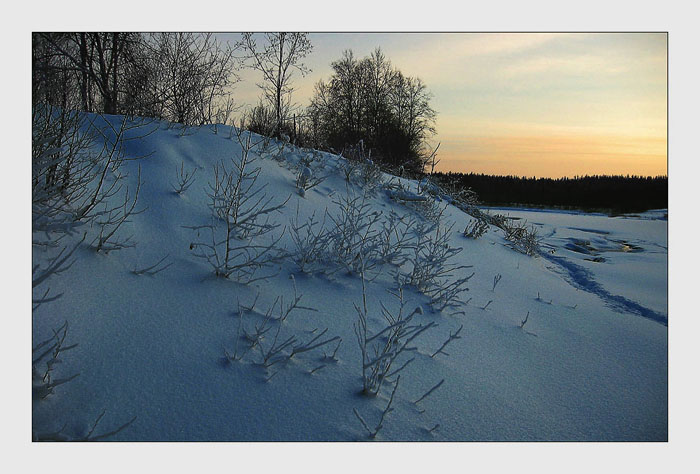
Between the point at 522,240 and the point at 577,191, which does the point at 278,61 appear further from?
the point at 522,240

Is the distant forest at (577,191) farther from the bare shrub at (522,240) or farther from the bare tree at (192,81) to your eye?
the bare tree at (192,81)

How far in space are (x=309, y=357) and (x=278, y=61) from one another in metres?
3.76

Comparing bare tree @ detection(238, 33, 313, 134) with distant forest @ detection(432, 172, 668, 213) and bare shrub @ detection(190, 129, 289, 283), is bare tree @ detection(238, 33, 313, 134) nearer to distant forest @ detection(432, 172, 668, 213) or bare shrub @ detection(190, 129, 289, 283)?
bare shrub @ detection(190, 129, 289, 283)

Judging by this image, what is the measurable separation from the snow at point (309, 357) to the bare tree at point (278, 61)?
143 cm

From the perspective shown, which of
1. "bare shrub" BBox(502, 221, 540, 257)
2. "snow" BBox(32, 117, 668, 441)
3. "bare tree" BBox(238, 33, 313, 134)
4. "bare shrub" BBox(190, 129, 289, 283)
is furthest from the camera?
"bare shrub" BBox(502, 221, 540, 257)

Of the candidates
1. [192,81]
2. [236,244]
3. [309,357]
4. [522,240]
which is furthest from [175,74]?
[522,240]

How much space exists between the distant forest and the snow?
0.26 m

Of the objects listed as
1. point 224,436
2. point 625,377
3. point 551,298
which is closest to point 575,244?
point 551,298

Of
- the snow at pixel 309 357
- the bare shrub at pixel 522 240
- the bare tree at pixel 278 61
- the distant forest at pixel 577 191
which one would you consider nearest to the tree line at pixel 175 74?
the bare tree at pixel 278 61

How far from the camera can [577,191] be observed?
4223 mm

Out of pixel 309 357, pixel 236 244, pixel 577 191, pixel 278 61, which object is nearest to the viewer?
pixel 309 357

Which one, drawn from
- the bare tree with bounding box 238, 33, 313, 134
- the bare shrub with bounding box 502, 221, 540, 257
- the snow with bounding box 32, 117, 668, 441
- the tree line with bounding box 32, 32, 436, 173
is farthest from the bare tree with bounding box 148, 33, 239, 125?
the bare shrub with bounding box 502, 221, 540, 257

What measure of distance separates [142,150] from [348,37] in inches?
76.8

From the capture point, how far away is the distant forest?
9.95 feet
